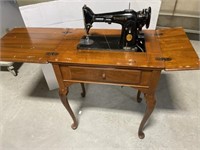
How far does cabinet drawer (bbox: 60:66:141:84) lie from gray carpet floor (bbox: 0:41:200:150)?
61 cm

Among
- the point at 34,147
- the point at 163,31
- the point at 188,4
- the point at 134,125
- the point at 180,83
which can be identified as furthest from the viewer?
the point at 188,4

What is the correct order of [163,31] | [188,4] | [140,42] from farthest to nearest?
[188,4] → [163,31] → [140,42]

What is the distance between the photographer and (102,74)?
0.96 m

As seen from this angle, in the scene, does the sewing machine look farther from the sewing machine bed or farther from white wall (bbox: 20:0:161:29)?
white wall (bbox: 20:0:161:29)

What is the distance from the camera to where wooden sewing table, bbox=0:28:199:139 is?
0.89 m

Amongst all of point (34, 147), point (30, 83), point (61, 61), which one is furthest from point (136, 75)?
point (30, 83)

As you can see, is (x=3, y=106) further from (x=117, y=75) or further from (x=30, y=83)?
(x=117, y=75)

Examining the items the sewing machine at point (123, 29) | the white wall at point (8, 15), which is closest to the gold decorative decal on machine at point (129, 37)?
the sewing machine at point (123, 29)

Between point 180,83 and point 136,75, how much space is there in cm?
112

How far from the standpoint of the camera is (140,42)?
1052 millimetres

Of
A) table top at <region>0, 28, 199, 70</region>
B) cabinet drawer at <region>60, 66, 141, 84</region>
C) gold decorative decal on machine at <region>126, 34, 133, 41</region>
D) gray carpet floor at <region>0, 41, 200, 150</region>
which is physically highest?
gold decorative decal on machine at <region>126, 34, 133, 41</region>

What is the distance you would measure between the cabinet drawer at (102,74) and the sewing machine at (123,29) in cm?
15

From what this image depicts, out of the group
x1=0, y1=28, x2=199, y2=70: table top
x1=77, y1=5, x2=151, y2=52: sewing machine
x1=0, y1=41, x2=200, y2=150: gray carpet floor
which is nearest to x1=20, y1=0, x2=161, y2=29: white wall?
x1=0, y1=28, x2=199, y2=70: table top

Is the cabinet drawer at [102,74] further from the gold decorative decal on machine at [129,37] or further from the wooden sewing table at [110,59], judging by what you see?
the gold decorative decal on machine at [129,37]
